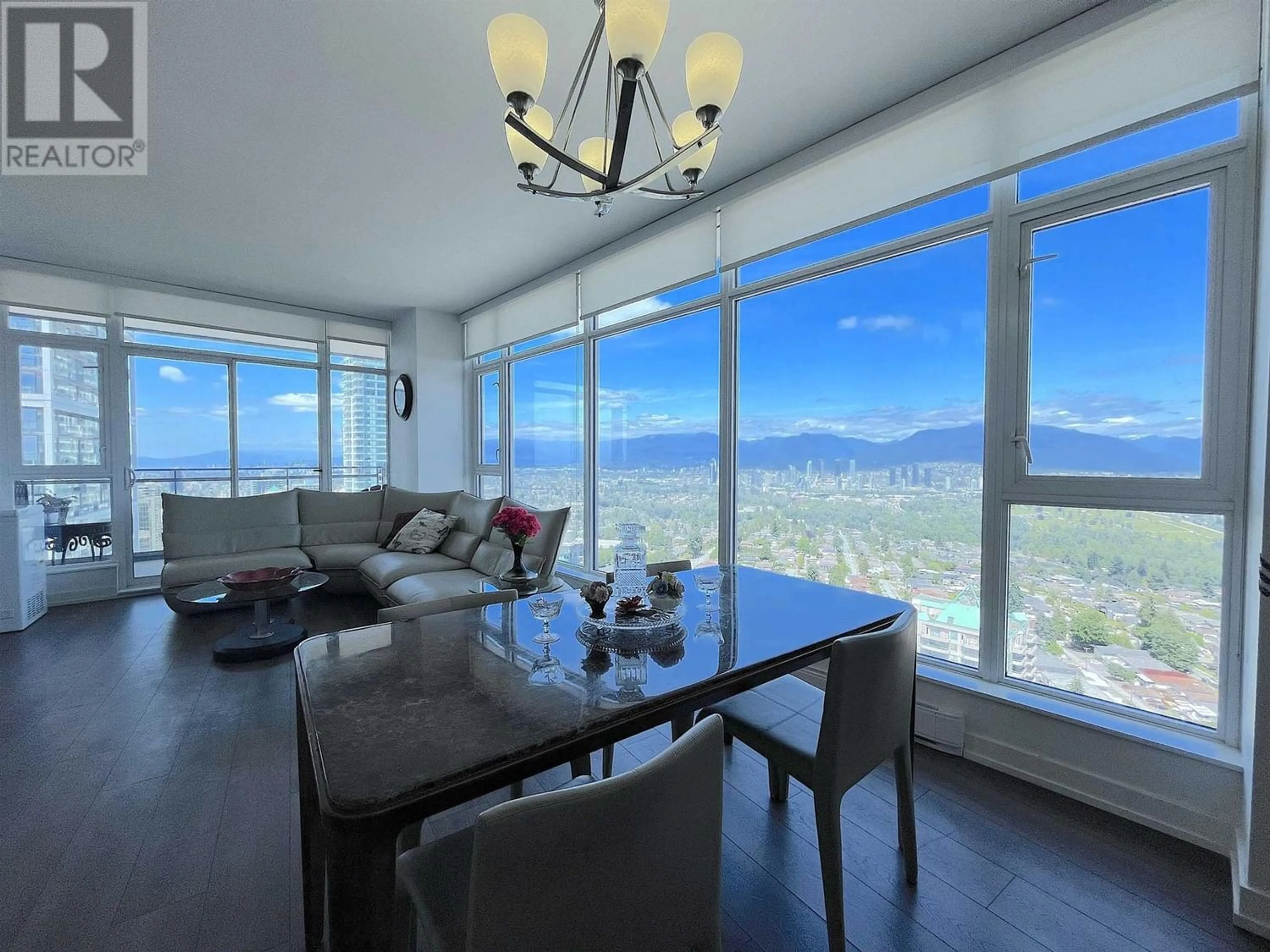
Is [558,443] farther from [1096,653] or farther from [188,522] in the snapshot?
[1096,653]

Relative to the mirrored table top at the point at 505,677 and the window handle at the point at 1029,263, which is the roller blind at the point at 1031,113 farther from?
the mirrored table top at the point at 505,677

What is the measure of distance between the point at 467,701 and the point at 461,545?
11.2ft

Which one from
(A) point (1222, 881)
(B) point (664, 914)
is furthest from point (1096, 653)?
(B) point (664, 914)

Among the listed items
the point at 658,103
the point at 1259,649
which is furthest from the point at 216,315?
the point at 1259,649

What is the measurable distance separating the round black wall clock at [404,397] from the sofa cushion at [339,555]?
5.76 feet

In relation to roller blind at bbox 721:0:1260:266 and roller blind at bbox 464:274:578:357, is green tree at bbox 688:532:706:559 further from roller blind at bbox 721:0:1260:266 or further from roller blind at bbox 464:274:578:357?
Answer: roller blind at bbox 464:274:578:357

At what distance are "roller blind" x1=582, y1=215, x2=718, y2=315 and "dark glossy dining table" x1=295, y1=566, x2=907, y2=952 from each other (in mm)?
2384

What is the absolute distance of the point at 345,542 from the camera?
483 centimetres

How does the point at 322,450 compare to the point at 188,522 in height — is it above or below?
above

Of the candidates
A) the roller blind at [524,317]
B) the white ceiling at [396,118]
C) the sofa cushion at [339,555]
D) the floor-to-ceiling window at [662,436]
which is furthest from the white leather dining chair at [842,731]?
the sofa cushion at [339,555]

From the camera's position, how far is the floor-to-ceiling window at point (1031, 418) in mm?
1638

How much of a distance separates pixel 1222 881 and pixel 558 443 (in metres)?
4.31

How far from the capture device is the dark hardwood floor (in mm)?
1281

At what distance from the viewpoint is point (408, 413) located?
18.8ft
